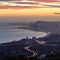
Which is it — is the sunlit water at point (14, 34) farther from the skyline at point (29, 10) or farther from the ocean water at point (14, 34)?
the skyline at point (29, 10)

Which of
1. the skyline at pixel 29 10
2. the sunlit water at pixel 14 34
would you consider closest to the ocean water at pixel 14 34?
the sunlit water at pixel 14 34

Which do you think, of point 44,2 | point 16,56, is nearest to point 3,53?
point 16,56

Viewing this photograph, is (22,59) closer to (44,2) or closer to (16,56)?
(16,56)

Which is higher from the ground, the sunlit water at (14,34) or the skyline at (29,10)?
the skyline at (29,10)

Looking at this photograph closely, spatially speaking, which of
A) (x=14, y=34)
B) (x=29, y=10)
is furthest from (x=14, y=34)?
(x=29, y=10)

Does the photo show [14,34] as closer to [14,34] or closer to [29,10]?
[14,34]

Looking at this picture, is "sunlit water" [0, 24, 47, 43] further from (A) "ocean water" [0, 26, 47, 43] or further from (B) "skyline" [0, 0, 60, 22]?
(B) "skyline" [0, 0, 60, 22]

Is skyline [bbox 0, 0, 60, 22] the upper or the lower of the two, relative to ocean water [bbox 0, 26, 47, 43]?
upper

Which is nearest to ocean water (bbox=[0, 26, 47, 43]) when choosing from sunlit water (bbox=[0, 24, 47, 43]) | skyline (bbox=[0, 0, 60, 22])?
sunlit water (bbox=[0, 24, 47, 43])
